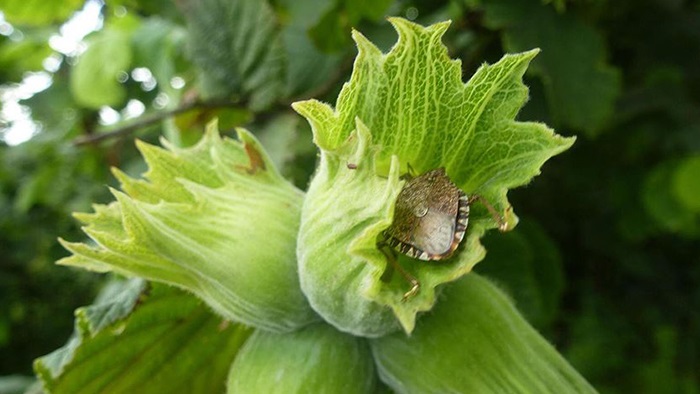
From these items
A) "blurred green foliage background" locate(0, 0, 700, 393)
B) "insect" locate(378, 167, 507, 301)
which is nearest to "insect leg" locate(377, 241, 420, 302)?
"insect" locate(378, 167, 507, 301)

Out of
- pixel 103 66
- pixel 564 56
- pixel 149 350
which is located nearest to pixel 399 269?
pixel 149 350

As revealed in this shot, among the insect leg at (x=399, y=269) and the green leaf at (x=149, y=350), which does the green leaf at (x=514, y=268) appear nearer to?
the green leaf at (x=149, y=350)

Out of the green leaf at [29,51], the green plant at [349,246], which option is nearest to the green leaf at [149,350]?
the green plant at [349,246]

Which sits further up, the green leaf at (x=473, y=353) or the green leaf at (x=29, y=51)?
the green leaf at (x=473, y=353)

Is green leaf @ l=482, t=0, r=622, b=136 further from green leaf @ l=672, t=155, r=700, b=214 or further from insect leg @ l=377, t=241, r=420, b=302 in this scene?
insect leg @ l=377, t=241, r=420, b=302

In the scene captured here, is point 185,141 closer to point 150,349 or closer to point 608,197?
point 150,349

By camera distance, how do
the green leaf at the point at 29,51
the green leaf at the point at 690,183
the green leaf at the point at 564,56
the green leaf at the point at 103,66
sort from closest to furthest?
1. the green leaf at the point at 564,56
2. the green leaf at the point at 690,183
3. the green leaf at the point at 103,66
4. the green leaf at the point at 29,51

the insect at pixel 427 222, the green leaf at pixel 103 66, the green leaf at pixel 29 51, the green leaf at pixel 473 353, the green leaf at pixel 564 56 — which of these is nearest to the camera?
the insect at pixel 427 222

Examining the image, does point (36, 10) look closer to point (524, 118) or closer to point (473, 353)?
point (524, 118)
